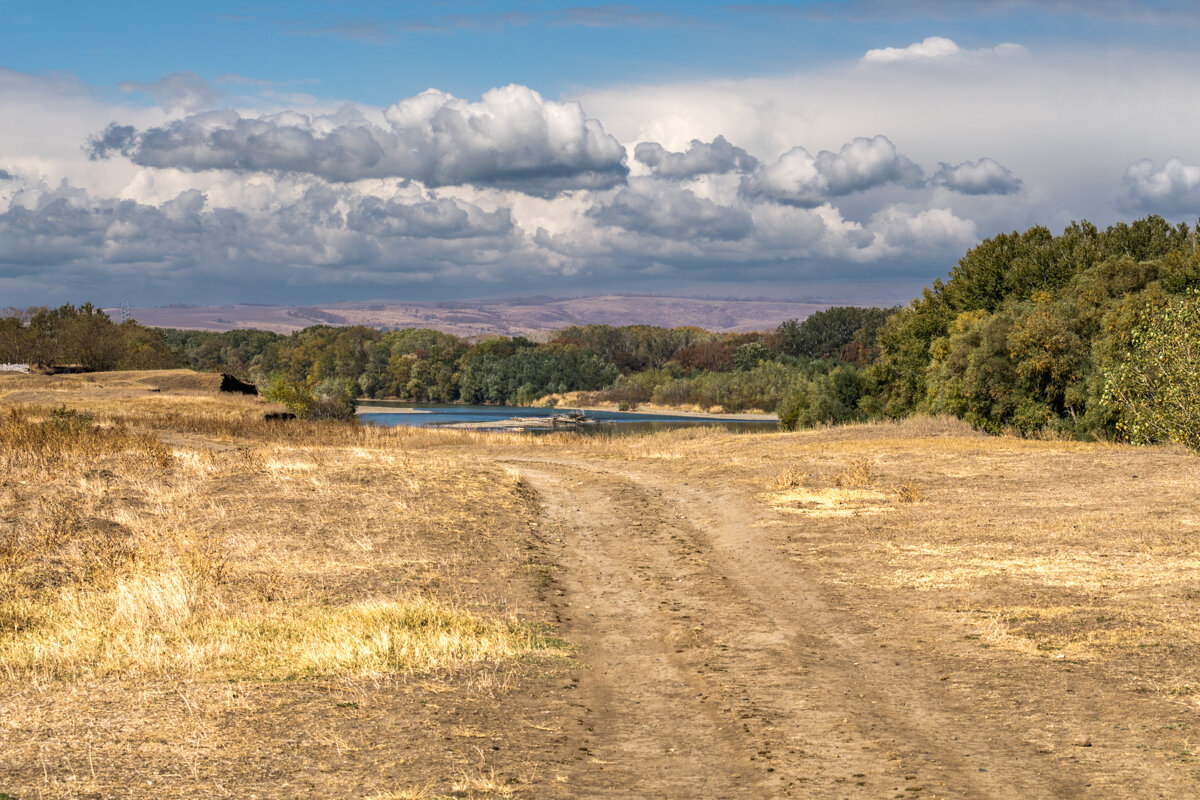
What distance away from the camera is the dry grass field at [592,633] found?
256 inches

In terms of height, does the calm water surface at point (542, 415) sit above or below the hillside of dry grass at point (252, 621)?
below

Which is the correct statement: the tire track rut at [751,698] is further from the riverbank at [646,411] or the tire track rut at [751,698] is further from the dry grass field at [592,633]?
the riverbank at [646,411]

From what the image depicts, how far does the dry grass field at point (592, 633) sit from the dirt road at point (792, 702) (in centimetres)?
4

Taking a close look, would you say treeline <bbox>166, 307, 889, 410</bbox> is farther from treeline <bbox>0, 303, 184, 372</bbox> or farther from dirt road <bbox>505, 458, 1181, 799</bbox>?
dirt road <bbox>505, 458, 1181, 799</bbox>

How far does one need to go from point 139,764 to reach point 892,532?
13.0 m

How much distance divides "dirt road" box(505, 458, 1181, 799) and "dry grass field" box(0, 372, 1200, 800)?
0.13ft

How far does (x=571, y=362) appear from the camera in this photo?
6865 inches

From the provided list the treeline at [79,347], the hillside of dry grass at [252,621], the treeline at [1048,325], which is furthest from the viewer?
the treeline at [79,347]

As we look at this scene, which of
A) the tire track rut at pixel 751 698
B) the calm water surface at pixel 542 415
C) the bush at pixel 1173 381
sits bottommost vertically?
the calm water surface at pixel 542 415

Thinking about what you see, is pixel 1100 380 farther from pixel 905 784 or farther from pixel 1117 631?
pixel 905 784

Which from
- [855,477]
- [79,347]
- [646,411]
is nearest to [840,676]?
[855,477]

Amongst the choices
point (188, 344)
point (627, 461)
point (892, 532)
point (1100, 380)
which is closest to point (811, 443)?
point (627, 461)

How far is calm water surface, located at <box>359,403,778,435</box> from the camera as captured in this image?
107875 mm

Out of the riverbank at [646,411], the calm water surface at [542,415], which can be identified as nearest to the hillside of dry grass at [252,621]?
the calm water surface at [542,415]
